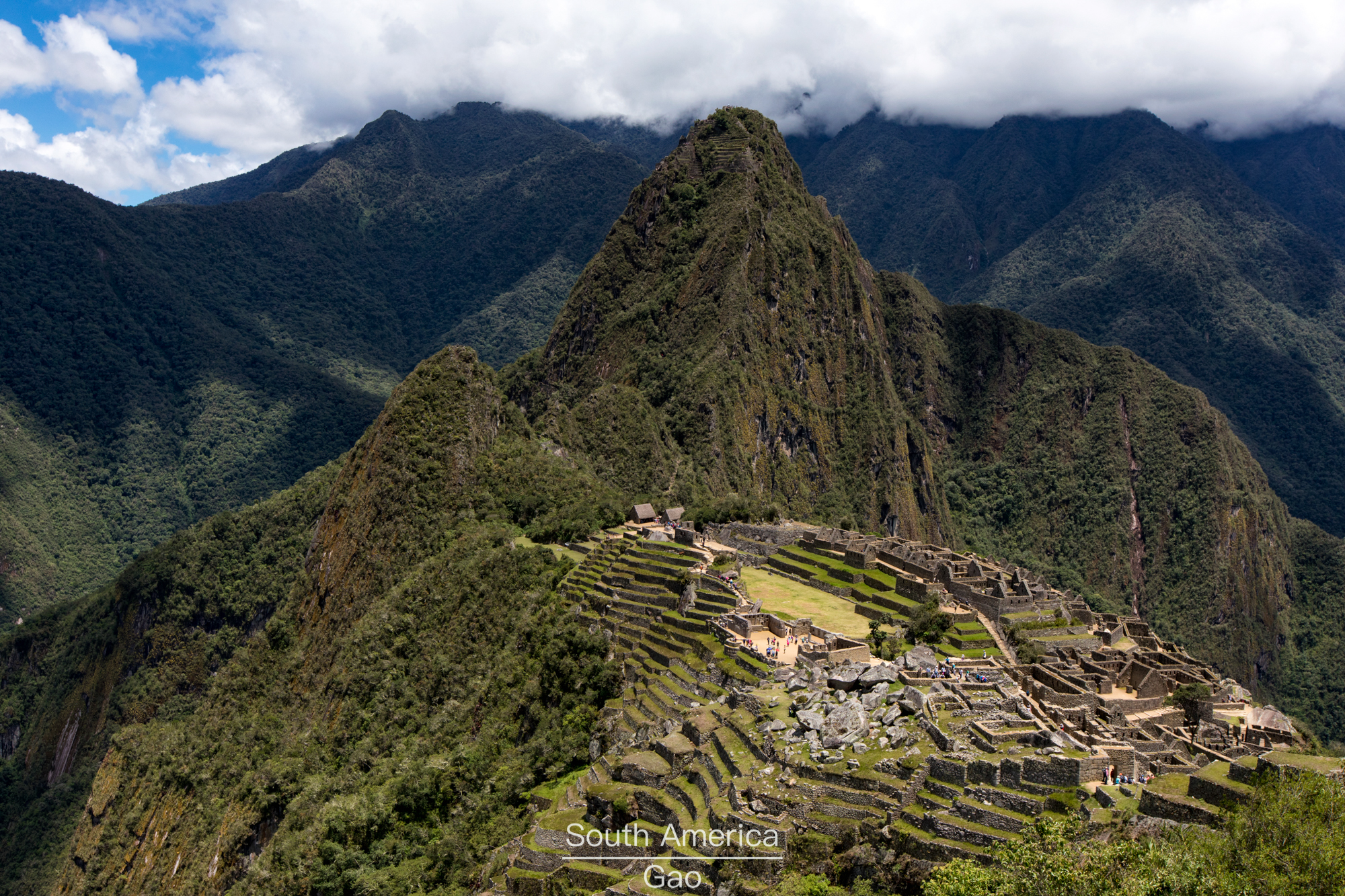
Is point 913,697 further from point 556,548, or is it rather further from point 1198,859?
point 556,548

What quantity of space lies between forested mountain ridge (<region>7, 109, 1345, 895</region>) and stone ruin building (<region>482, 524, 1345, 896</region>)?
610 cm


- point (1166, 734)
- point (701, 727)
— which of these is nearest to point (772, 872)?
point (701, 727)

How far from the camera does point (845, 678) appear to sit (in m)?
31.1

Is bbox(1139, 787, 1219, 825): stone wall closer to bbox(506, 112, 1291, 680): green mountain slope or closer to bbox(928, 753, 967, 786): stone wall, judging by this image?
bbox(928, 753, 967, 786): stone wall

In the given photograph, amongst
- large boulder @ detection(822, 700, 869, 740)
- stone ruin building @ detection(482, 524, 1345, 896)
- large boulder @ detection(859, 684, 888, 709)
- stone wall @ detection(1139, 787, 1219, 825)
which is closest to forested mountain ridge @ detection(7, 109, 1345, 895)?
stone ruin building @ detection(482, 524, 1345, 896)

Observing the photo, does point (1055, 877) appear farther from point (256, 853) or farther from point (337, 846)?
point (256, 853)

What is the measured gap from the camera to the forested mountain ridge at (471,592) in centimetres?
4950

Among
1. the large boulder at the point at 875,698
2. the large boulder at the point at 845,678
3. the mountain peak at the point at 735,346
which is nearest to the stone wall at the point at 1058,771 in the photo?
the large boulder at the point at 875,698

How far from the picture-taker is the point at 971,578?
56.0 meters

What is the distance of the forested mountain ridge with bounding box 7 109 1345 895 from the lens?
49.5m

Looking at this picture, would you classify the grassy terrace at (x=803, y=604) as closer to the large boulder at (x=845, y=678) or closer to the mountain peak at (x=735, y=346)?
the large boulder at (x=845, y=678)

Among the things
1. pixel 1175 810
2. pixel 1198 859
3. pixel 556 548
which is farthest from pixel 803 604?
pixel 1198 859

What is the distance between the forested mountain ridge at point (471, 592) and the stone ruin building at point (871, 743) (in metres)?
6.10

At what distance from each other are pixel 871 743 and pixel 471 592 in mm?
44743
